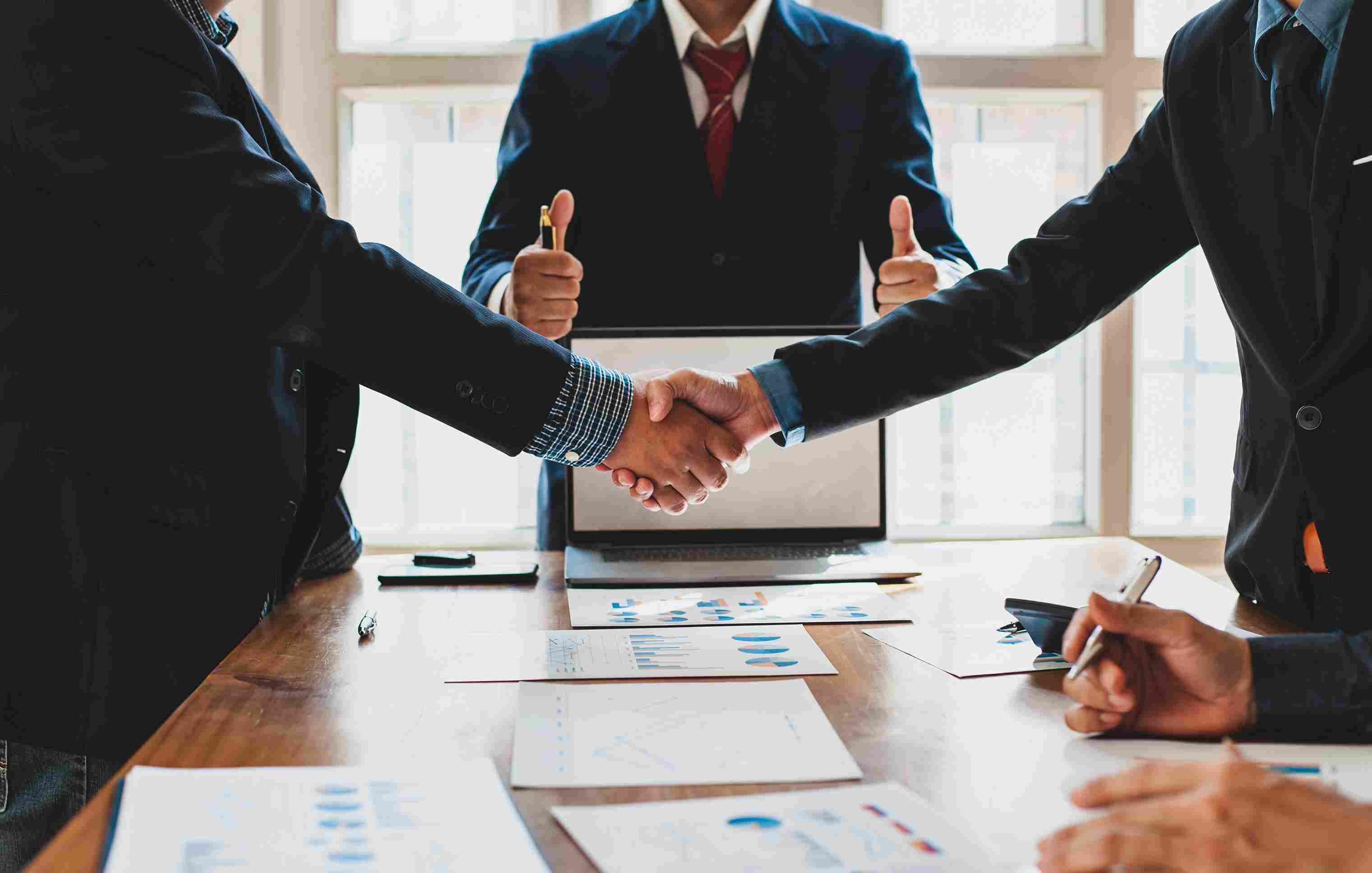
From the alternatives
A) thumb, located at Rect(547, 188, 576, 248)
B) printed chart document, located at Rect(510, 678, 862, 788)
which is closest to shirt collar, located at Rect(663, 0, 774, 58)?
thumb, located at Rect(547, 188, 576, 248)

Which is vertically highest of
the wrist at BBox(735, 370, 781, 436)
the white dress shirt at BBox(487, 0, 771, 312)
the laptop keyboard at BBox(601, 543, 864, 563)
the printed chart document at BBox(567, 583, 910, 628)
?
the white dress shirt at BBox(487, 0, 771, 312)

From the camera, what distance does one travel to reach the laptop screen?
1.68 m

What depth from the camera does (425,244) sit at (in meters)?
3.27

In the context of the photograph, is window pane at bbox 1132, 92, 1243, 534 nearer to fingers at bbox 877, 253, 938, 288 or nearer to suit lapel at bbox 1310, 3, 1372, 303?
fingers at bbox 877, 253, 938, 288

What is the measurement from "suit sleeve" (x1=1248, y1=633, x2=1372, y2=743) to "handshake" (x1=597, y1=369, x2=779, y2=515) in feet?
2.77

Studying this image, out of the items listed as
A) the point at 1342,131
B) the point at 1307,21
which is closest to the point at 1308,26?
the point at 1307,21

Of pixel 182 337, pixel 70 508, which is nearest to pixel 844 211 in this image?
pixel 182 337

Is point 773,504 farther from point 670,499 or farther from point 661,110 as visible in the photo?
point 661,110

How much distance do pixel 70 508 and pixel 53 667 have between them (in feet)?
0.54

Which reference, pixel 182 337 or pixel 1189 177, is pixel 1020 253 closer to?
pixel 1189 177

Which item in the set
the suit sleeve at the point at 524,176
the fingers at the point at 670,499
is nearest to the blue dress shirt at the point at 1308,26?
the fingers at the point at 670,499

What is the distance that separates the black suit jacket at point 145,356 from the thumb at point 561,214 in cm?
57

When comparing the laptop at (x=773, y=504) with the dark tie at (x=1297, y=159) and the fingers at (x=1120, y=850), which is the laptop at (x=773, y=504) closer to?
the dark tie at (x=1297, y=159)

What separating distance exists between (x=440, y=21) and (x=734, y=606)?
2593mm
